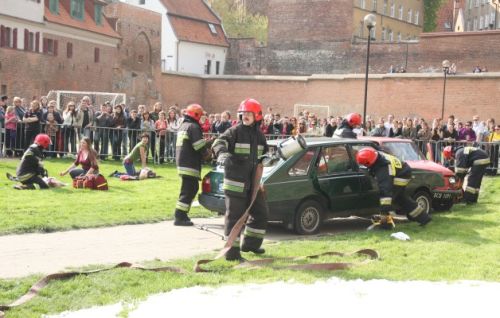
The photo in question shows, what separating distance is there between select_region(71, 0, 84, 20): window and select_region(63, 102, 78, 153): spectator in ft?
94.1

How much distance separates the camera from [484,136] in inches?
1026

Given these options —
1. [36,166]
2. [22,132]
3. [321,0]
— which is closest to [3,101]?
[22,132]

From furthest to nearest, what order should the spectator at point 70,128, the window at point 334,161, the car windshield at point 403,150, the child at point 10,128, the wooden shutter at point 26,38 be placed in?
the wooden shutter at point 26,38 < the spectator at point 70,128 < the child at point 10,128 < the car windshield at point 403,150 < the window at point 334,161

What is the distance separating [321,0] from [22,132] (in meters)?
49.6

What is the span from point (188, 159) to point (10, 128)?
1162 centimetres

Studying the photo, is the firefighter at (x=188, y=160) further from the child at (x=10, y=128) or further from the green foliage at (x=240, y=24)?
the green foliage at (x=240, y=24)

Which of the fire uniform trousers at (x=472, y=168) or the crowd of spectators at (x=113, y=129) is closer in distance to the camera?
the fire uniform trousers at (x=472, y=168)

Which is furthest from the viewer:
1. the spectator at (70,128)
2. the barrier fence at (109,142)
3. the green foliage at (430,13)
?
the green foliage at (430,13)

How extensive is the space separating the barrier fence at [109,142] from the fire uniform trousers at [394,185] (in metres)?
9.49

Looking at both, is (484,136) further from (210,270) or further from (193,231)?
(210,270)

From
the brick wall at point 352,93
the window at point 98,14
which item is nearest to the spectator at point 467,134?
the brick wall at point 352,93

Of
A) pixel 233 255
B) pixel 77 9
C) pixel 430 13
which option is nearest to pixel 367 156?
pixel 233 255

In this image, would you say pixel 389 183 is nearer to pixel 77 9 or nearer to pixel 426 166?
pixel 426 166

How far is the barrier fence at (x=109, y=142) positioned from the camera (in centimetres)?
2291
